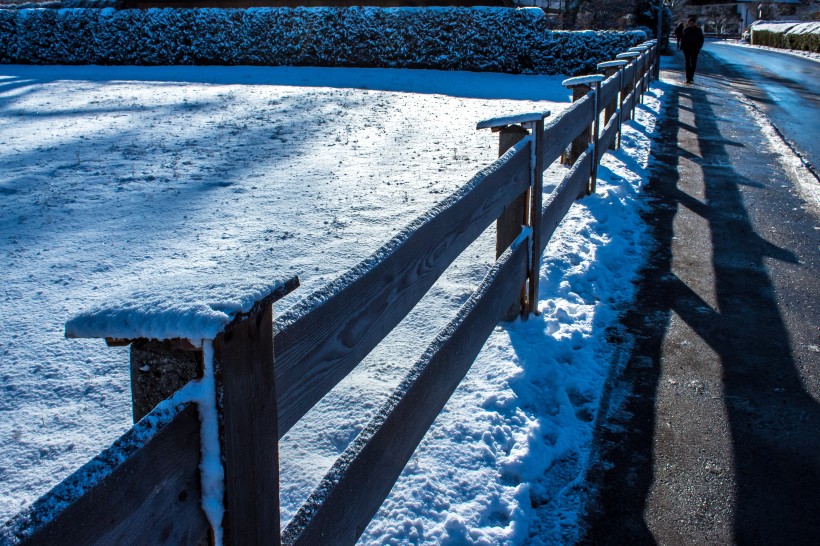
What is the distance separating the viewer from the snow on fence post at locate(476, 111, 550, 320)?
4383 millimetres

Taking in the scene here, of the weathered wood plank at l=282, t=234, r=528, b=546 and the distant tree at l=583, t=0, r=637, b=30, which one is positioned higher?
the distant tree at l=583, t=0, r=637, b=30

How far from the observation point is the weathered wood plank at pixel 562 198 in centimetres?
507

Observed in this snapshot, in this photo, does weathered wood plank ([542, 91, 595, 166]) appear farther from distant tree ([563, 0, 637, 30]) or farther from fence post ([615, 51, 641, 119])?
distant tree ([563, 0, 637, 30])

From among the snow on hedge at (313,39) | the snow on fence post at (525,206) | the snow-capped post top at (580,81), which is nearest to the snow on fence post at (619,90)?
the snow-capped post top at (580,81)

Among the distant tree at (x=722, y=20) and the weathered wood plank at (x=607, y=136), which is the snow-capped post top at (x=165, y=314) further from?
the distant tree at (x=722, y=20)

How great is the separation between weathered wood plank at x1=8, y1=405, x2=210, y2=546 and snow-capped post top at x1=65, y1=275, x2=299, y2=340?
0.15m

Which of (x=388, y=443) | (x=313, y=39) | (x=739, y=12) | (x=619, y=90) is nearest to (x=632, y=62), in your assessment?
(x=619, y=90)

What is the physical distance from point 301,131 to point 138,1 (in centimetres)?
2035

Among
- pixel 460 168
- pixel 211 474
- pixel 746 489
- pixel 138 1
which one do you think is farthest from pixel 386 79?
pixel 211 474

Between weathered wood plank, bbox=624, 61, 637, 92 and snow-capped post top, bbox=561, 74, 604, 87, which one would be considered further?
weathered wood plank, bbox=624, 61, 637, 92

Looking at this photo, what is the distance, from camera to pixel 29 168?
8.82 metres

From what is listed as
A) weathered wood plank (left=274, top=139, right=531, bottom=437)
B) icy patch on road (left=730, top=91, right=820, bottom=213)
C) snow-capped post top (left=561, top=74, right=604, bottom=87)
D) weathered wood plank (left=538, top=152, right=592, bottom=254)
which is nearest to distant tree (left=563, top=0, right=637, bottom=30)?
icy patch on road (left=730, top=91, right=820, bottom=213)

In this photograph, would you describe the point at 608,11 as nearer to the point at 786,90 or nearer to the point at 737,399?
the point at 786,90

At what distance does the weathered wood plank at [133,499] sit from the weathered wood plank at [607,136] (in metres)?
7.31
